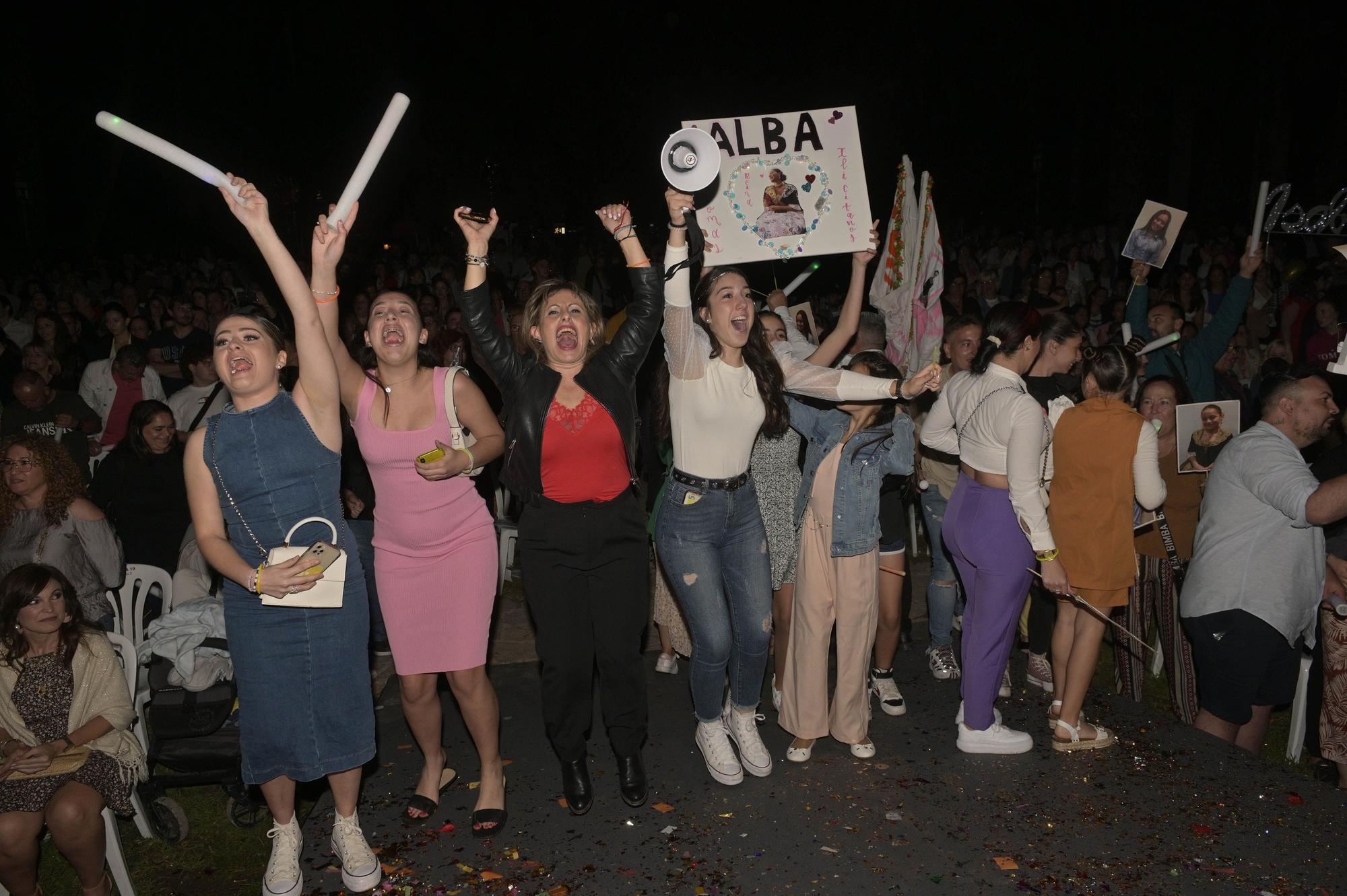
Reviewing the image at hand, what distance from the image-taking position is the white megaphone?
3648 millimetres

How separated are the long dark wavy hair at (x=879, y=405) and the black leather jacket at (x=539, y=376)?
91cm

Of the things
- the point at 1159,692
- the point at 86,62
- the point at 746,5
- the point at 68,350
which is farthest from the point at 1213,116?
the point at 86,62

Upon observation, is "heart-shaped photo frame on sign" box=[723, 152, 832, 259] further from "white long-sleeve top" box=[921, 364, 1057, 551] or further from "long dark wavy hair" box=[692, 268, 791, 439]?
"white long-sleeve top" box=[921, 364, 1057, 551]

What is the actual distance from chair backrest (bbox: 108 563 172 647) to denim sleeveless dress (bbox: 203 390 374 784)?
1.69 meters

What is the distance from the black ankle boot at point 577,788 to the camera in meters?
3.71

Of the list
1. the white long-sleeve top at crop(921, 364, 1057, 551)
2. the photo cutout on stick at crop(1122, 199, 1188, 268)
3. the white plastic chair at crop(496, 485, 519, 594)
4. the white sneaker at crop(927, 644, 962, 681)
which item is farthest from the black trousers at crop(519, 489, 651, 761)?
the photo cutout on stick at crop(1122, 199, 1188, 268)

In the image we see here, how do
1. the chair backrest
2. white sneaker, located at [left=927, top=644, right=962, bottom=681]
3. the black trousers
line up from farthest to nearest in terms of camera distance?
white sneaker, located at [left=927, top=644, right=962, bottom=681] < the chair backrest < the black trousers

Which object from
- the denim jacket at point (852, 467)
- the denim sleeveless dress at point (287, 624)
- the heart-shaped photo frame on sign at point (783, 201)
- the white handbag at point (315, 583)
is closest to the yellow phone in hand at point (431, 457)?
the denim sleeveless dress at point (287, 624)

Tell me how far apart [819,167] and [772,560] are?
1.78 m

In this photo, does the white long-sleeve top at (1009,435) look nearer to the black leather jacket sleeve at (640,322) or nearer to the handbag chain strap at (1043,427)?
the handbag chain strap at (1043,427)

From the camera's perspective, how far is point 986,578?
4.00 m

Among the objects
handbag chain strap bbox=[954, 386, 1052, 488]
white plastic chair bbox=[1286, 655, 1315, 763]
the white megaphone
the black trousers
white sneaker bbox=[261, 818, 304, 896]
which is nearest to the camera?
white sneaker bbox=[261, 818, 304, 896]

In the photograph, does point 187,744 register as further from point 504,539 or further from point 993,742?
point 993,742

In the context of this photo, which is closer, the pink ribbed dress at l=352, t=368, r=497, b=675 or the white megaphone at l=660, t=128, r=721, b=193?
the pink ribbed dress at l=352, t=368, r=497, b=675
